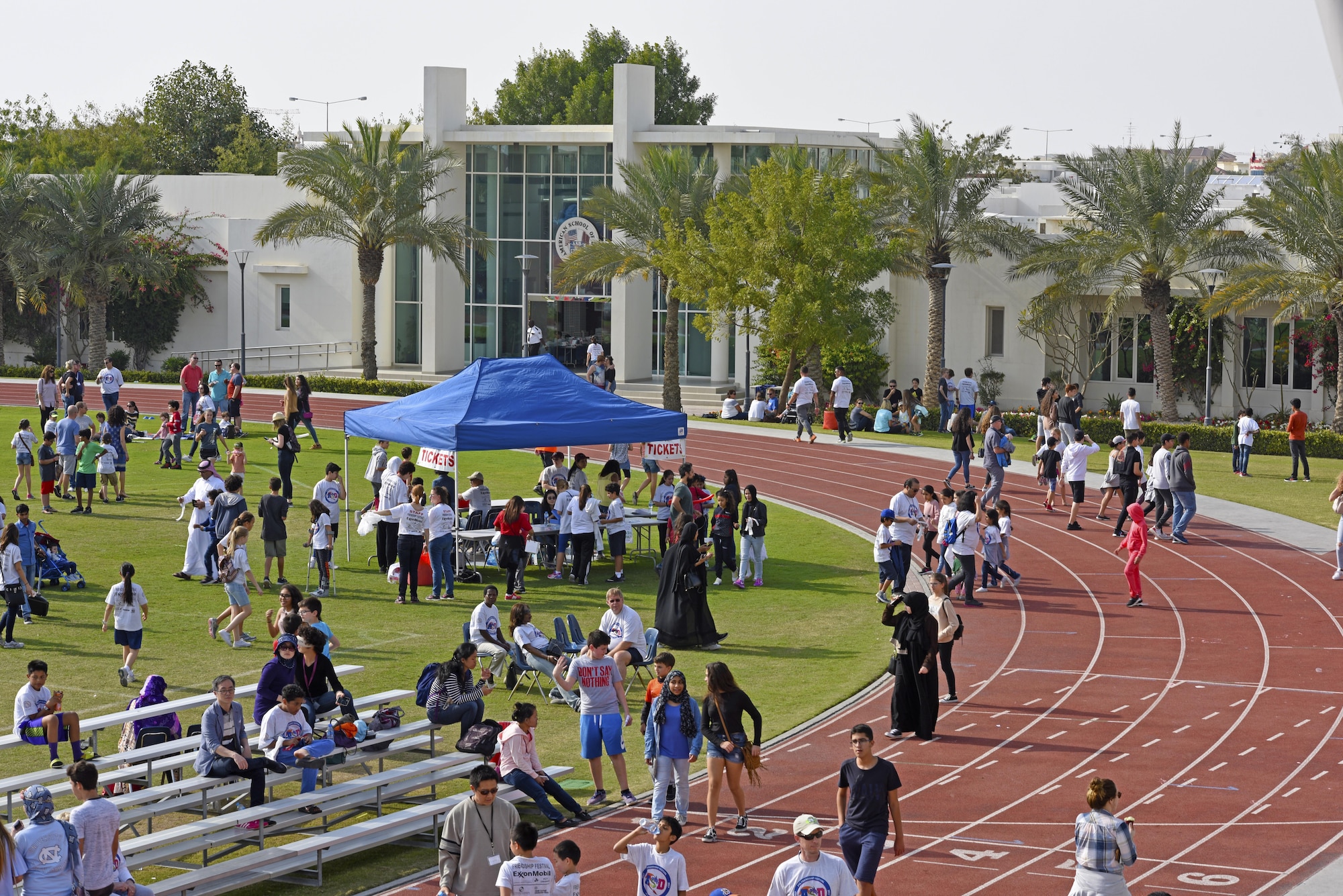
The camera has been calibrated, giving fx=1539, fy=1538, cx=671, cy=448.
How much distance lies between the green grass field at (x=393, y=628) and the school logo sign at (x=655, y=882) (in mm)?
2865

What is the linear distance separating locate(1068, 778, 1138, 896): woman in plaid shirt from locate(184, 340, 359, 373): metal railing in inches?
1802

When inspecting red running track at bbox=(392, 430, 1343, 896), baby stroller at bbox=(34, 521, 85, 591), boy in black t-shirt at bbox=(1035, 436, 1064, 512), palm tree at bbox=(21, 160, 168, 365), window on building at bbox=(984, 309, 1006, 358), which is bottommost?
red running track at bbox=(392, 430, 1343, 896)

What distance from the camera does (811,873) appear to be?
862cm

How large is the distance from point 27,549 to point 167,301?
118ft

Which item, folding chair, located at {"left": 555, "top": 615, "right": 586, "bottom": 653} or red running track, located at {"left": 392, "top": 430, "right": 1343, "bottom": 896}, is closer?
red running track, located at {"left": 392, "top": 430, "right": 1343, "bottom": 896}

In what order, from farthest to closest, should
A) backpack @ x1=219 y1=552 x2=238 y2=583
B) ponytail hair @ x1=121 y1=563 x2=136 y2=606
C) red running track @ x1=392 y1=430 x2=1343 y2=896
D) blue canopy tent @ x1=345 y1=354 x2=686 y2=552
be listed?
blue canopy tent @ x1=345 y1=354 x2=686 y2=552
backpack @ x1=219 y1=552 x2=238 y2=583
ponytail hair @ x1=121 y1=563 x2=136 y2=606
red running track @ x1=392 y1=430 x2=1343 y2=896

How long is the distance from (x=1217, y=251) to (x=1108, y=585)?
18.6m

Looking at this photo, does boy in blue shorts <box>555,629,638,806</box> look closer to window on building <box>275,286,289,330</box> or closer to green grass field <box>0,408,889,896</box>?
green grass field <box>0,408,889,896</box>

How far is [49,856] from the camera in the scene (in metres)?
9.23

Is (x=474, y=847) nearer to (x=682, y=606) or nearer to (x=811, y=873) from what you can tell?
(x=811, y=873)

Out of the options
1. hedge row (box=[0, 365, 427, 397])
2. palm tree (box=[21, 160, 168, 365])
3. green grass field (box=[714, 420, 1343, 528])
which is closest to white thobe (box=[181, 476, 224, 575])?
green grass field (box=[714, 420, 1343, 528])

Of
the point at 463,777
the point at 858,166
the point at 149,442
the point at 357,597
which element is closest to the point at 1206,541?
the point at 357,597

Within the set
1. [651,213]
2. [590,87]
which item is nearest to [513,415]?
[651,213]

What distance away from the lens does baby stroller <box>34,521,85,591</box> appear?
784 inches
